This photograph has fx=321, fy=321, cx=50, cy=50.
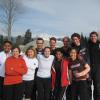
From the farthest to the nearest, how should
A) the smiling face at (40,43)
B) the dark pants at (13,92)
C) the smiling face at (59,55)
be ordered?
the smiling face at (40,43)
the smiling face at (59,55)
the dark pants at (13,92)

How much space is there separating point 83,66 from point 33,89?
1.61m

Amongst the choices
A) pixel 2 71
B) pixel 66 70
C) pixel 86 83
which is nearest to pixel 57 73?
pixel 66 70

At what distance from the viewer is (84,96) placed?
841 centimetres

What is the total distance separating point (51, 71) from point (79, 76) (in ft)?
2.85

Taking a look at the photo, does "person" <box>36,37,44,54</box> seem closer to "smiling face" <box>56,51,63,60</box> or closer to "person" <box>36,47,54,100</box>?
"person" <box>36,47,54,100</box>

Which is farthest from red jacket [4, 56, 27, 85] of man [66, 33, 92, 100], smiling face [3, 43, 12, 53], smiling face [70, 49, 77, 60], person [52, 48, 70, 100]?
man [66, 33, 92, 100]

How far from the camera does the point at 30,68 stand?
28.7 feet

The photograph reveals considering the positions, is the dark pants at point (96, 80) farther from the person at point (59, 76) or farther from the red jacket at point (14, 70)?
the red jacket at point (14, 70)

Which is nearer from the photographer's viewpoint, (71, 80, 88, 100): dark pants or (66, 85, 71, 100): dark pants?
(71, 80, 88, 100): dark pants

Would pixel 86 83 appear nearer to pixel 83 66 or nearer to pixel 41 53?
pixel 83 66

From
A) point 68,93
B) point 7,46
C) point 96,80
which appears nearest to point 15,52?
point 7,46

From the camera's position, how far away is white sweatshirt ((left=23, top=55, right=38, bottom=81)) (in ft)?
28.6

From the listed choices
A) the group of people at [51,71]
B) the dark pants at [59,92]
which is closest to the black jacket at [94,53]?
the group of people at [51,71]

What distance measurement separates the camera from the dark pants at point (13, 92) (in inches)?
328
